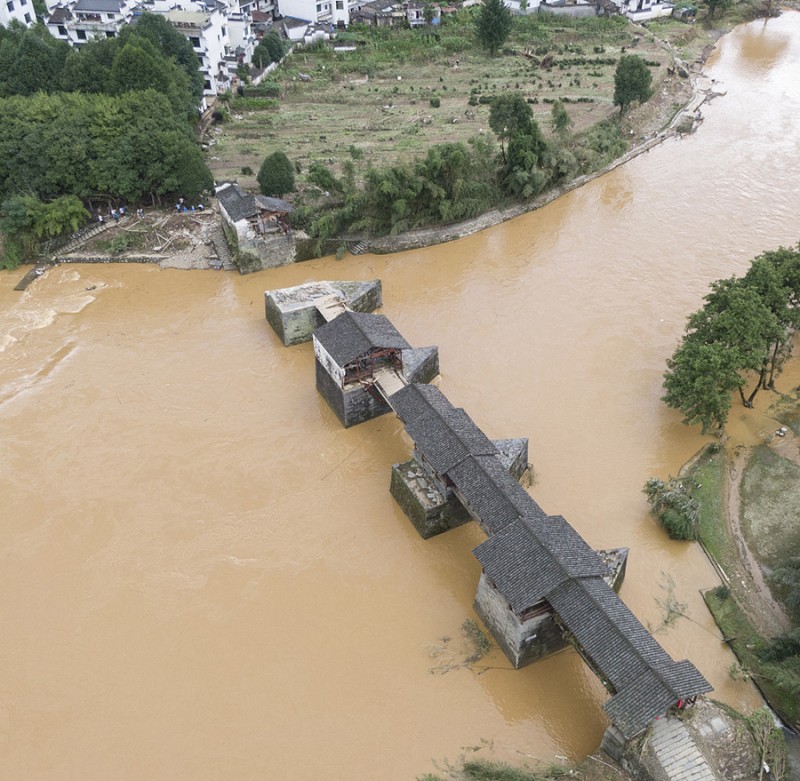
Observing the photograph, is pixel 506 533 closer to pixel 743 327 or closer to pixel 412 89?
pixel 743 327

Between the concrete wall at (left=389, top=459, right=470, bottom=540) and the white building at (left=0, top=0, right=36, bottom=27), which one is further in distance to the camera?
the white building at (left=0, top=0, right=36, bottom=27)

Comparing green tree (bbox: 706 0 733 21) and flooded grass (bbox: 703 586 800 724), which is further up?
green tree (bbox: 706 0 733 21)

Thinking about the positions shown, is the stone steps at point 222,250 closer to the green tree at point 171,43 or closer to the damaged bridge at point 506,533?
the damaged bridge at point 506,533

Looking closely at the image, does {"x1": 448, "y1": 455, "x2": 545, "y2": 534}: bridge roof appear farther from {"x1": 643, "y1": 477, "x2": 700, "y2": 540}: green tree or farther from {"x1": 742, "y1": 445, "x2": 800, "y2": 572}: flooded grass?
{"x1": 742, "y1": 445, "x2": 800, "y2": 572}: flooded grass

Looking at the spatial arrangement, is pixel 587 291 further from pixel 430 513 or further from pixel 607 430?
pixel 430 513

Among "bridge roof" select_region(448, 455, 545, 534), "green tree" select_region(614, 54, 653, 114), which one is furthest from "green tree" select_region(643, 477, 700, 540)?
"green tree" select_region(614, 54, 653, 114)
